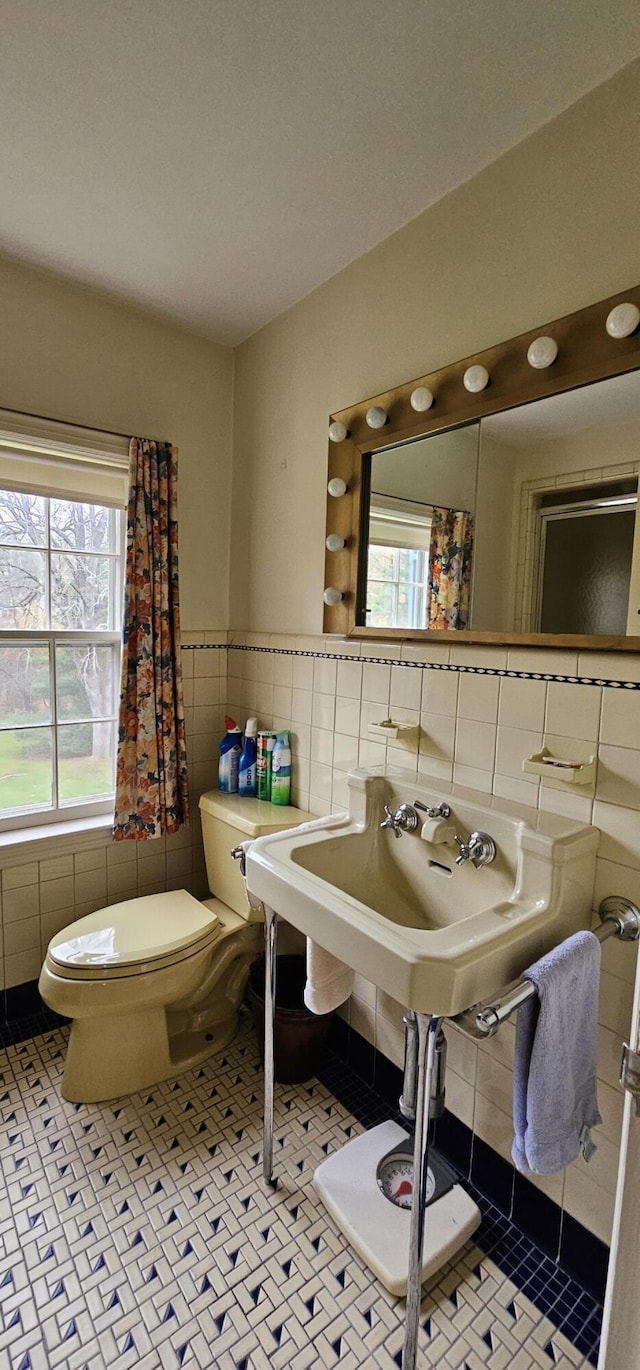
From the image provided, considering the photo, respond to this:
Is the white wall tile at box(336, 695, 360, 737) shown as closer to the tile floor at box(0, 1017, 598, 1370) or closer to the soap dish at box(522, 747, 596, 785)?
the soap dish at box(522, 747, 596, 785)

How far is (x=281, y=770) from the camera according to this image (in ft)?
6.36

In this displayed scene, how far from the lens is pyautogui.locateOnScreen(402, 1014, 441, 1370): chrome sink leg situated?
922mm

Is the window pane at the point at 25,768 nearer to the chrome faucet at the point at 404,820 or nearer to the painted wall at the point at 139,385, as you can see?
the painted wall at the point at 139,385

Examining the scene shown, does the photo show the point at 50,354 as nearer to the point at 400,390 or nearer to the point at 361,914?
the point at 400,390

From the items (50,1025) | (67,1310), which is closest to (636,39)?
(67,1310)

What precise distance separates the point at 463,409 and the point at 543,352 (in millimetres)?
232

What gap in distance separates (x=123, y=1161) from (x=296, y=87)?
7.80 feet

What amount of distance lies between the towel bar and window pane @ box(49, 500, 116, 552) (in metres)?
1.79

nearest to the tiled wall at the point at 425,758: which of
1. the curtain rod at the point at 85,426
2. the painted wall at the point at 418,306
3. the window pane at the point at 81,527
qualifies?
the painted wall at the point at 418,306

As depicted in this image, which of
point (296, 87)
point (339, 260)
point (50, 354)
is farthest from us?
point (50, 354)

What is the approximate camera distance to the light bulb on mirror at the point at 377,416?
1.52 m

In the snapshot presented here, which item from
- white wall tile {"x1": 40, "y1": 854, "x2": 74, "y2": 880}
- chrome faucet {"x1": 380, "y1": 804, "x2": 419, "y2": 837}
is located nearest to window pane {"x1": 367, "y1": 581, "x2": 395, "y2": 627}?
chrome faucet {"x1": 380, "y1": 804, "x2": 419, "y2": 837}

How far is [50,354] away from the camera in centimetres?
180

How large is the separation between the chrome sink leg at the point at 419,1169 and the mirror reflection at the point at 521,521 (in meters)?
0.77
